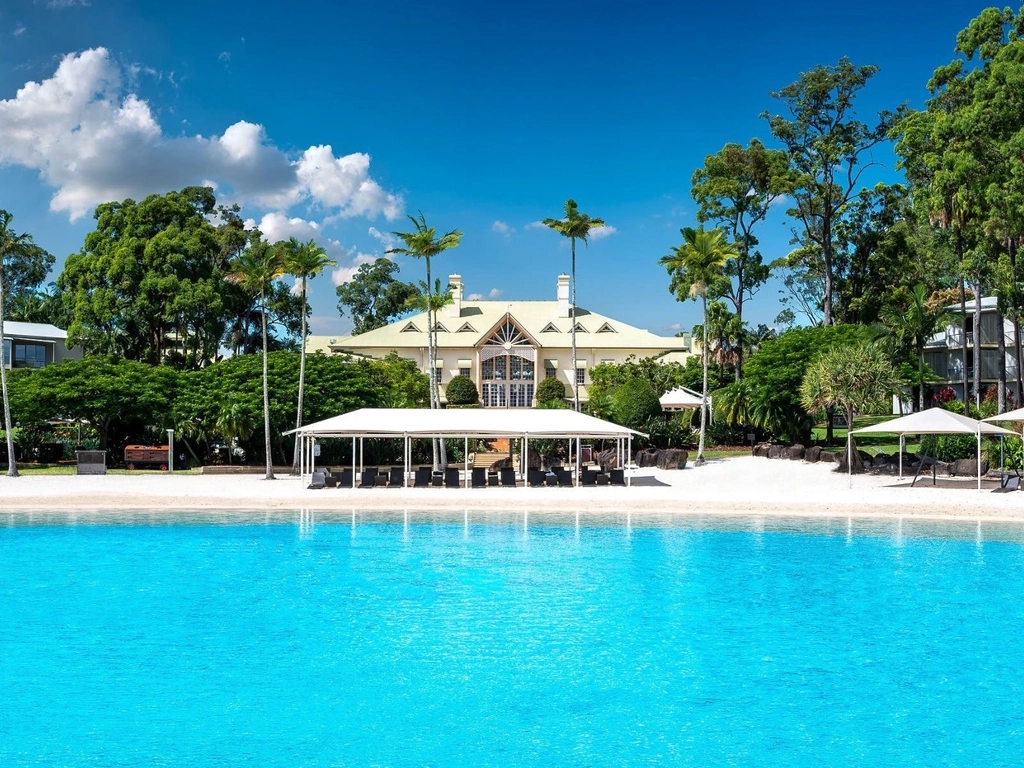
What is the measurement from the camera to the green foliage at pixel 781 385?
127 ft

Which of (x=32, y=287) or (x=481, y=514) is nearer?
(x=481, y=514)

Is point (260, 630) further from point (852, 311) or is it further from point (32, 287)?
point (32, 287)

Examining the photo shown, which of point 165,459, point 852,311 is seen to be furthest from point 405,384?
point 852,311

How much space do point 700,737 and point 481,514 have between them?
1362cm

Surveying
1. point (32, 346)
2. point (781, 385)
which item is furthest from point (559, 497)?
point (32, 346)

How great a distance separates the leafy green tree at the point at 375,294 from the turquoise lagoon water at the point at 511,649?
55518 millimetres

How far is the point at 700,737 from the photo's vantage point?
859 centimetres

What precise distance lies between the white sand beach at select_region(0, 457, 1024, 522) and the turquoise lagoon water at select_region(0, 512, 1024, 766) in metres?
3.27

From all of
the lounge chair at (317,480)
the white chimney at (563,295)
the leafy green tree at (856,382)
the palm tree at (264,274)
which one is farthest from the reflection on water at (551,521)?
the white chimney at (563,295)

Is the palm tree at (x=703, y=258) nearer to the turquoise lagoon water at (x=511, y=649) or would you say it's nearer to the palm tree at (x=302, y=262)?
the palm tree at (x=302, y=262)

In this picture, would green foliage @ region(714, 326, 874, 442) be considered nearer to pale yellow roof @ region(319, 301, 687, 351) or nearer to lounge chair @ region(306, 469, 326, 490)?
pale yellow roof @ region(319, 301, 687, 351)

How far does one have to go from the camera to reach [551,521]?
20984 millimetres

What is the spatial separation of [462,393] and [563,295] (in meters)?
12.7

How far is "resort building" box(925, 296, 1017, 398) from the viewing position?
54156 millimetres
